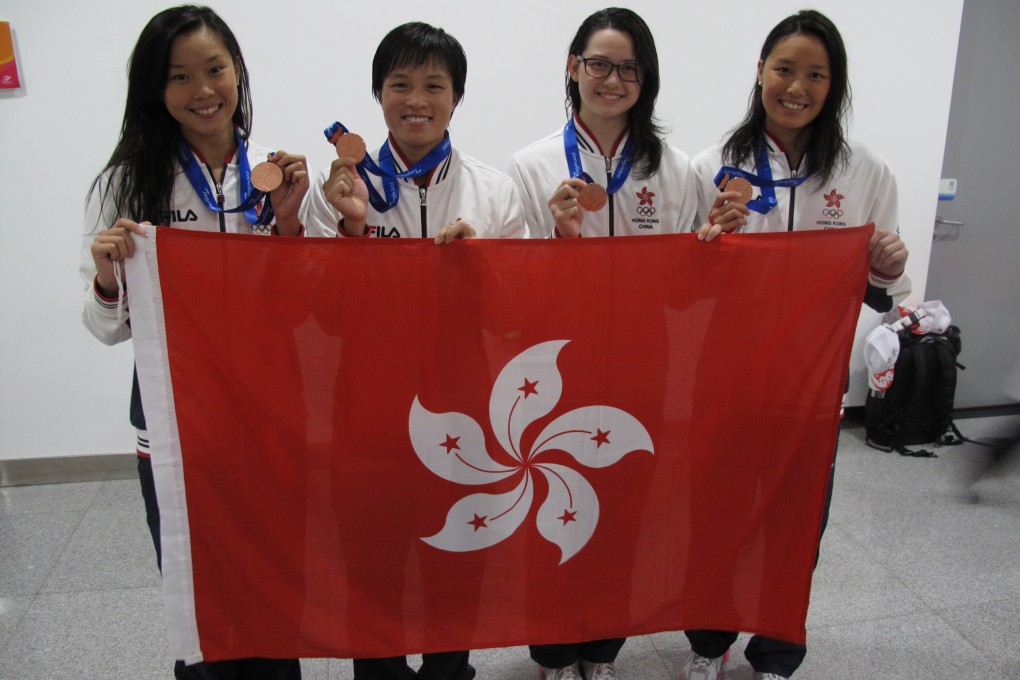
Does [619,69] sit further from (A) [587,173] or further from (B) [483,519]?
(B) [483,519]

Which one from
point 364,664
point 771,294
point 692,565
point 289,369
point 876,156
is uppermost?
point 876,156

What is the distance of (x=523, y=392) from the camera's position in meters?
1.48

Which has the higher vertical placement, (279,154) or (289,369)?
(279,154)

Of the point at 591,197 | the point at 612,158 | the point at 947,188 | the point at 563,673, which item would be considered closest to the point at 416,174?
the point at 591,197

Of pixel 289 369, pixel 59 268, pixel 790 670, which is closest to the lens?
pixel 289 369

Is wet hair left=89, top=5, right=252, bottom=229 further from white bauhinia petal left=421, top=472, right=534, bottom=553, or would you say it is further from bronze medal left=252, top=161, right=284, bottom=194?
white bauhinia petal left=421, top=472, right=534, bottom=553

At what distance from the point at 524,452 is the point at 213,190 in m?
0.87

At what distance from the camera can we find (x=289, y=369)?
1.40 meters

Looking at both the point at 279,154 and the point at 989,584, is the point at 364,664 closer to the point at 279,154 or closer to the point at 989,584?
the point at 279,154

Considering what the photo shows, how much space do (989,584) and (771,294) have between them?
1.68 m

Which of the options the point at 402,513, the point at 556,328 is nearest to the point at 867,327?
the point at 556,328

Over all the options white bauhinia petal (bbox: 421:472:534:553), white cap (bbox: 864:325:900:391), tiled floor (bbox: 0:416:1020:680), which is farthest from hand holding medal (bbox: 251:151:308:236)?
white cap (bbox: 864:325:900:391)

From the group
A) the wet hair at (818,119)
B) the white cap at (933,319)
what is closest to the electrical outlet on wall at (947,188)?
the white cap at (933,319)

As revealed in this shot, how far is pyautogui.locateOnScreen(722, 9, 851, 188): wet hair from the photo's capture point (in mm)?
1610
